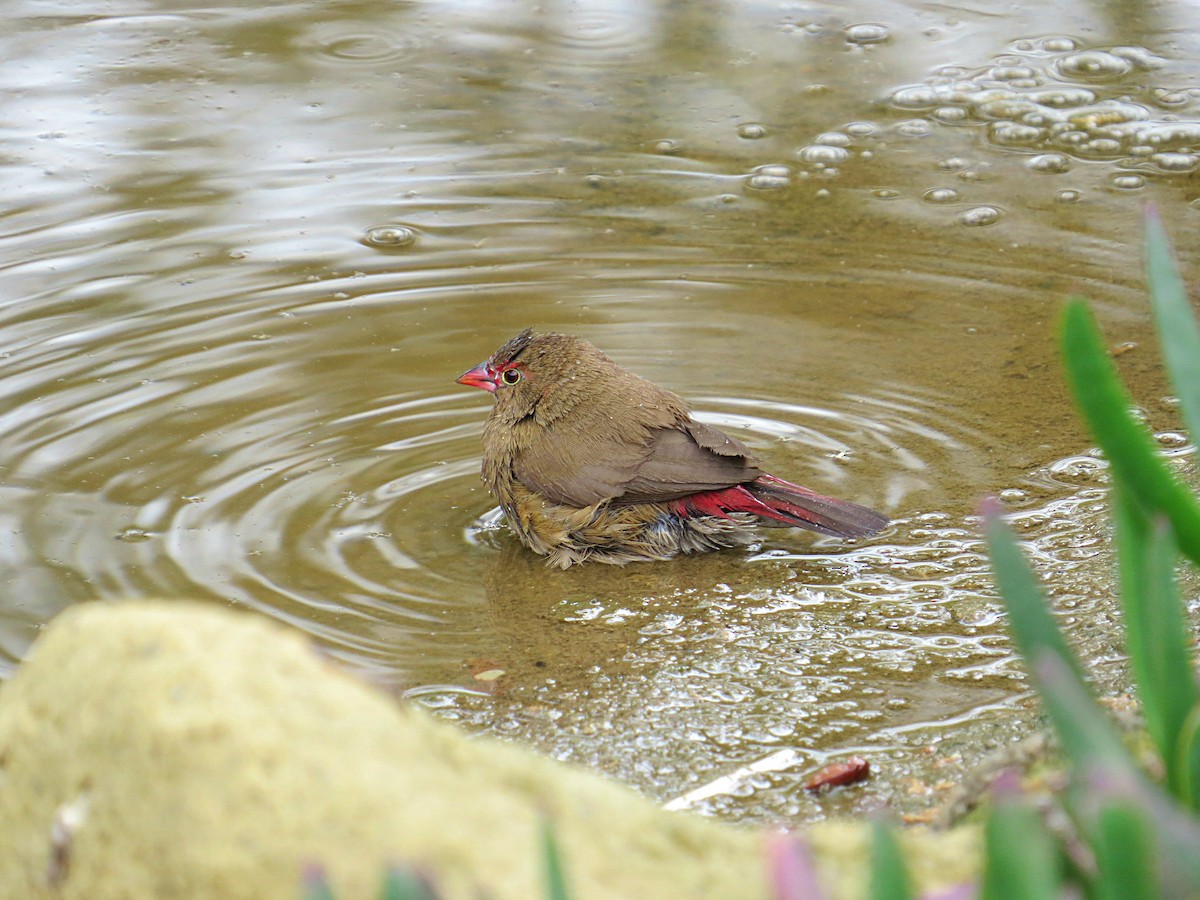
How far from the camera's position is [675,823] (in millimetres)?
2188

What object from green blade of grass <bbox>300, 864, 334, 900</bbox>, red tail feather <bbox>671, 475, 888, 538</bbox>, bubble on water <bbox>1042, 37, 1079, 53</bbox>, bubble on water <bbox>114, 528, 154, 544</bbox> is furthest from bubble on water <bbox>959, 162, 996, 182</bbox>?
green blade of grass <bbox>300, 864, 334, 900</bbox>

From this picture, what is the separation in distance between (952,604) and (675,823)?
250 centimetres

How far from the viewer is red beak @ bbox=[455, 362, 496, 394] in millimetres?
5645

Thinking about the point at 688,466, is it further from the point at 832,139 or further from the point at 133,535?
the point at 832,139

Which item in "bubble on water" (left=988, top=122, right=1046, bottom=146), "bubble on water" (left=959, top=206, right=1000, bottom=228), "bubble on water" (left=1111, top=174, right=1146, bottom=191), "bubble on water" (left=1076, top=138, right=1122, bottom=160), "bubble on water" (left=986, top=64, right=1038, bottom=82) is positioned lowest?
"bubble on water" (left=959, top=206, right=1000, bottom=228)

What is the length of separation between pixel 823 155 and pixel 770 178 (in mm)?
438

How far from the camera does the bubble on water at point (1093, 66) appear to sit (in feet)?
29.9

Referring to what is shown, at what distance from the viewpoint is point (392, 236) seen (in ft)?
25.5

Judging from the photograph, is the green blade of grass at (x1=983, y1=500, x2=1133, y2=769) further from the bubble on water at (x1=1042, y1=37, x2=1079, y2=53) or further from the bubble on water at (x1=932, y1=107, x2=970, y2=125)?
the bubble on water at (x1=1042, y1=37, x2=1079, y2=53)

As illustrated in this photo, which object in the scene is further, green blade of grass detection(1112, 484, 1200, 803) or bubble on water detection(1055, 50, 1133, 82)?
bubble on water detection(1055, 50, 1133, 82)

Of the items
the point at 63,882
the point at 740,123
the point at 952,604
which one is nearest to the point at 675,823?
the point at 63,882

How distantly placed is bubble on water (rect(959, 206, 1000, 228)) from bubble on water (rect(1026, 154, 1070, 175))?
2.01 feet

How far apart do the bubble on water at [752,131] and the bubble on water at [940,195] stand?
120cm

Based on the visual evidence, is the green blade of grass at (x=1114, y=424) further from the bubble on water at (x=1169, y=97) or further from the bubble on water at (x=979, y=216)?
the bubble on water at (x=1169, y=97)
